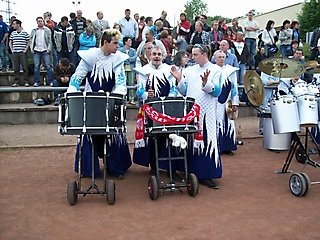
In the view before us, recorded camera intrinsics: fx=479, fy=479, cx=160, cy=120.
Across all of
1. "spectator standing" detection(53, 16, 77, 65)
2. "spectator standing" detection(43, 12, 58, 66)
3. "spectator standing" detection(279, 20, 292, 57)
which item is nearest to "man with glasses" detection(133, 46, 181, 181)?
"spectator standing" detection(53, 16, 77, 65)

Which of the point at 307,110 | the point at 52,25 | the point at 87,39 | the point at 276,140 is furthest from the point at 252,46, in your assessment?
the point at 307,110

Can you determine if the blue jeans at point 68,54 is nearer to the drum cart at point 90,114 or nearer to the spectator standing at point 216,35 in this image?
the spectator standing at point 216,35

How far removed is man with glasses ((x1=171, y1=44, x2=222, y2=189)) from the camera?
6215 millimetres

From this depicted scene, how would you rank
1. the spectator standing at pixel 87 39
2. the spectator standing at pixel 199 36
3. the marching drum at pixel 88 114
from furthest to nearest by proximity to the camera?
the spectator standing at pixel 199 36
the spectator standing at pixel 87 39
the marching drum at pixel 88 114

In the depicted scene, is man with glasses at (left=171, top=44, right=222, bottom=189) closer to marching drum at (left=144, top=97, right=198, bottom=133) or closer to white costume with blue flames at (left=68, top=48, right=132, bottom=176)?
marching drum at (left=144, top=97, right=198, bottom=133)

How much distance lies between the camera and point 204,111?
6.36 metres

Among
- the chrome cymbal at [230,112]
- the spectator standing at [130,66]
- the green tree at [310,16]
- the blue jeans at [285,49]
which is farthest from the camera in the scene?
the green tree at [310,16]

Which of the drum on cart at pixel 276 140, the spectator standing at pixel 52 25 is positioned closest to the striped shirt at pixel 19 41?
the spectator standing at pixel 52 25

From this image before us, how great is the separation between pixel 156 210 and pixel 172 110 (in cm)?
121

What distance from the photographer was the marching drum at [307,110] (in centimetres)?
603

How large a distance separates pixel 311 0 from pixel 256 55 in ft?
88.9

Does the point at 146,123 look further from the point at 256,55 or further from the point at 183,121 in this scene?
the point at 256,55

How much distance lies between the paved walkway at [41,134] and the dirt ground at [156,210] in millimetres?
1928

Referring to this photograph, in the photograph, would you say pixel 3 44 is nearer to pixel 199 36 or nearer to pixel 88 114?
pixel 199 36
